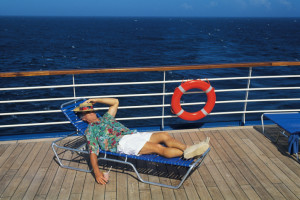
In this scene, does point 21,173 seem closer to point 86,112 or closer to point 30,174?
point 30,174

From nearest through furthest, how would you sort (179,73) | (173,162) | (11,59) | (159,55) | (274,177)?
1. (173,162)
2. (274,177)
3. (179,73)
4. (11,59)
5. (159,55)

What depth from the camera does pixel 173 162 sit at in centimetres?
249

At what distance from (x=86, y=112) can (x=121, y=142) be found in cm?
47

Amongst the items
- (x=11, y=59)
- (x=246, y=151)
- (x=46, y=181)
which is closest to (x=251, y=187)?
(x=246, y=151)

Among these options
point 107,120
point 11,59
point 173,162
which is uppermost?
point 107,120

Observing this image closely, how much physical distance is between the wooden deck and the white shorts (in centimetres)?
25

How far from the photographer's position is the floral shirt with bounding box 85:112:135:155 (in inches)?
105

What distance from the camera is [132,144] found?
2.62 metres

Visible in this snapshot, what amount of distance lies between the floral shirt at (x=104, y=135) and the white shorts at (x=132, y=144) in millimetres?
55

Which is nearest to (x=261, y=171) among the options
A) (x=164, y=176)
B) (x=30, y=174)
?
(x=164, y=176)

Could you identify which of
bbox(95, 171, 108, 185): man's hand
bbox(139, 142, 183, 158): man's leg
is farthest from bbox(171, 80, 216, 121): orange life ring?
bbox(95, 171, 108, 185): man's hand

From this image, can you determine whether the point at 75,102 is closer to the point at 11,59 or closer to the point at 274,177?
the point at 274,177

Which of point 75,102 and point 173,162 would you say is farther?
point 75,102

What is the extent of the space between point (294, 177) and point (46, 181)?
2.21 metres
